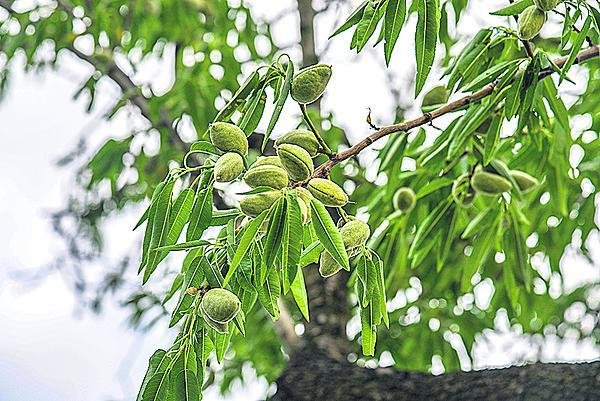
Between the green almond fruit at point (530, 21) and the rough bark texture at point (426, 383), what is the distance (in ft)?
1.06

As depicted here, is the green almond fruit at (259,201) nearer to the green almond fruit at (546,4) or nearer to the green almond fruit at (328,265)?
the green almond fruit at (328,265)

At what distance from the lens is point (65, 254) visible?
183 cm

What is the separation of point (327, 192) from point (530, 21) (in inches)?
7.8

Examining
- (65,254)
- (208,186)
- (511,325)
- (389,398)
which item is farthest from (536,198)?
(65,254)

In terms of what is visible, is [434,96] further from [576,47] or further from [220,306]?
[220,306]

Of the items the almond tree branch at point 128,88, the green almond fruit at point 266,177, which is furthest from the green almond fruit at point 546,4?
the almond tree branch at point 128,88

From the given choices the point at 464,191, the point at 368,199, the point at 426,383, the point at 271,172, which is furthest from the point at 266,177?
the point at 368,199

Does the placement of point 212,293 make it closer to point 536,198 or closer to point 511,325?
point 536,198

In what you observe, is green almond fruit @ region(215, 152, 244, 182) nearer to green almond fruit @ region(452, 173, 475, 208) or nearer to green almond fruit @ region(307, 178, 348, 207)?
green almond fruit @ region(307, 178, 348, 207)

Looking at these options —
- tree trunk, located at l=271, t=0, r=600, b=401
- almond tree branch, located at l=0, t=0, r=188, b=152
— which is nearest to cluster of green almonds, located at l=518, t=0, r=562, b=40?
tree trunk, located at l=271, t=0, r=600, b=401

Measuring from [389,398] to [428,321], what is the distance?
458mm

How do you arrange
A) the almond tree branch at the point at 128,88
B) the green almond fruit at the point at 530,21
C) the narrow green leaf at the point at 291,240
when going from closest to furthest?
the narrow green leaf at the point at 291,240 < the green almond fruit at the point at 530,21 < the almond tree branch at the point at 128,88

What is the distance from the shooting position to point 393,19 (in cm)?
54

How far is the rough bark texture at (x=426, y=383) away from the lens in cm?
74
